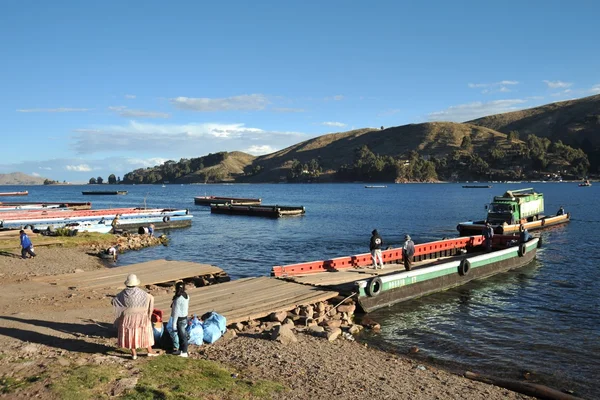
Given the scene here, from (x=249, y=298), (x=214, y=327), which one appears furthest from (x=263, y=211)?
(x=214, y=327)

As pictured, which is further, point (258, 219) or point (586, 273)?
point (258, 219)

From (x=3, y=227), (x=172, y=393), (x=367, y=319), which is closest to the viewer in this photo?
(x=172, y=393)

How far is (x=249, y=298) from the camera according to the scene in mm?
17750

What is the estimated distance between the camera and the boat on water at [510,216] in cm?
4541

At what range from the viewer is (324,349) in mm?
13797

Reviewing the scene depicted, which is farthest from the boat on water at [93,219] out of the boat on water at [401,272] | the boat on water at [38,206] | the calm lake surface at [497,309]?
the boat on water at [401,272]

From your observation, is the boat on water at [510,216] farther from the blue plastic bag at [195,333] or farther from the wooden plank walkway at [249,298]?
the blue plastic bag at [195,333]

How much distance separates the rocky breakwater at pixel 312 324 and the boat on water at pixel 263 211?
5434 cm

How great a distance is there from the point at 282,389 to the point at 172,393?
2.36 meters

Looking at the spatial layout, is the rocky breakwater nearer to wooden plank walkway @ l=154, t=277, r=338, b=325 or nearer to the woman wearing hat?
wooden plank walkway @ l=154, t=277, r=338, b=325

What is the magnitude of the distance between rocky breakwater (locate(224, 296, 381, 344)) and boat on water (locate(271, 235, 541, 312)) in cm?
113

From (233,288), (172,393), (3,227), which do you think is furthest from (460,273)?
(3,227)

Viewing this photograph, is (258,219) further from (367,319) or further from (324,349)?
(324,349)

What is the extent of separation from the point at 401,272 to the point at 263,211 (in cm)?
5330
